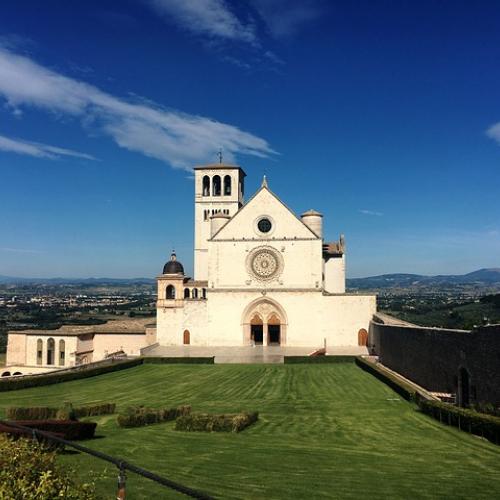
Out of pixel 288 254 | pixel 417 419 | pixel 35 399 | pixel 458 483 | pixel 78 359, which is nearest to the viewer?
pixel 458 483

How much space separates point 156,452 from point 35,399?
1632 cm

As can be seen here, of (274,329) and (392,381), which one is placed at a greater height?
(274,329)

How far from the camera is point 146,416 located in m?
19.1

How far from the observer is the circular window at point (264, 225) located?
5241cm

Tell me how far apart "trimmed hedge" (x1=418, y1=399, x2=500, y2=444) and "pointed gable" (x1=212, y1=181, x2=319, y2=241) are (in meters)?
32.0

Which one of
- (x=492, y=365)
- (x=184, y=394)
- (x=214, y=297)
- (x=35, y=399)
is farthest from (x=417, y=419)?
(x=214, y=297)

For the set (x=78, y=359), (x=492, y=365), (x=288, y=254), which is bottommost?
(x=78, y=359)

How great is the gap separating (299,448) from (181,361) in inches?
1120

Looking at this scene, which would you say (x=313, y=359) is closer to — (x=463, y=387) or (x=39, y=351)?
(x=463, y=387)

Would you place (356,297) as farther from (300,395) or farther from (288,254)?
(300,395)

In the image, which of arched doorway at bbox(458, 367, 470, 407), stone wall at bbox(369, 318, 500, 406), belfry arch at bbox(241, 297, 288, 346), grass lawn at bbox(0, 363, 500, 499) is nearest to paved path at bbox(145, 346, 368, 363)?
belfry arch at bbox(241, 297, 288, 346)

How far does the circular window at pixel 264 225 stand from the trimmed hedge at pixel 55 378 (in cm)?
1885

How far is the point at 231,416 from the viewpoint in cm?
1853

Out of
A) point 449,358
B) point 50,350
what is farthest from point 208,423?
point 50,350
